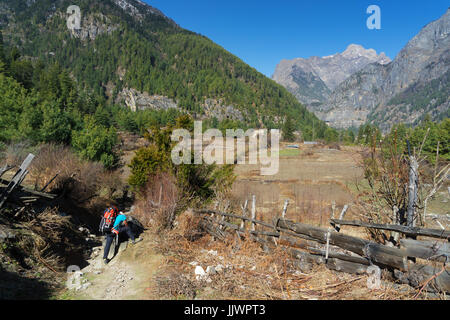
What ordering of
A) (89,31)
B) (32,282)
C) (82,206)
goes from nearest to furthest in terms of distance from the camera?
(32,282) < (82,206) < (89,31)

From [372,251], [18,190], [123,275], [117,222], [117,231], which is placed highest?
[18,190]

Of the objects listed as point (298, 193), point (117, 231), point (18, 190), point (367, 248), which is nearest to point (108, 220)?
point (117, 231)

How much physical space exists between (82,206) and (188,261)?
1029cm

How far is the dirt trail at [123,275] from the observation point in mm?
6176

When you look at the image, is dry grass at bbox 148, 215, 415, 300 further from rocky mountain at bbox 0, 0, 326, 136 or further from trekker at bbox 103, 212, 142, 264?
rocky mountain at bbox 0, 0, 326, 136

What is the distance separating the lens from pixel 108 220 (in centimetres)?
868

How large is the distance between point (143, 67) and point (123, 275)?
174 meters

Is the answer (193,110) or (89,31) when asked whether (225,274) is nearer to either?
(193,110)

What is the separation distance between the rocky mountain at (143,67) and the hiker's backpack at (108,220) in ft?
412

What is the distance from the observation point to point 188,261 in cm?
776

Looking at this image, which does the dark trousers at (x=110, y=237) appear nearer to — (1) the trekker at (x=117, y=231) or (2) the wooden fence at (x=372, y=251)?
(1) the trekker at (x=117, y=231)

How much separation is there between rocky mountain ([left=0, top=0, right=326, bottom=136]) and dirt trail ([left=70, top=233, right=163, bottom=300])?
412ft

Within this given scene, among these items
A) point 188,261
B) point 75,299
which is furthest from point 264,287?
point 75,299

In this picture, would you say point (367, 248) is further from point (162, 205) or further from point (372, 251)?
point (162, 205)
